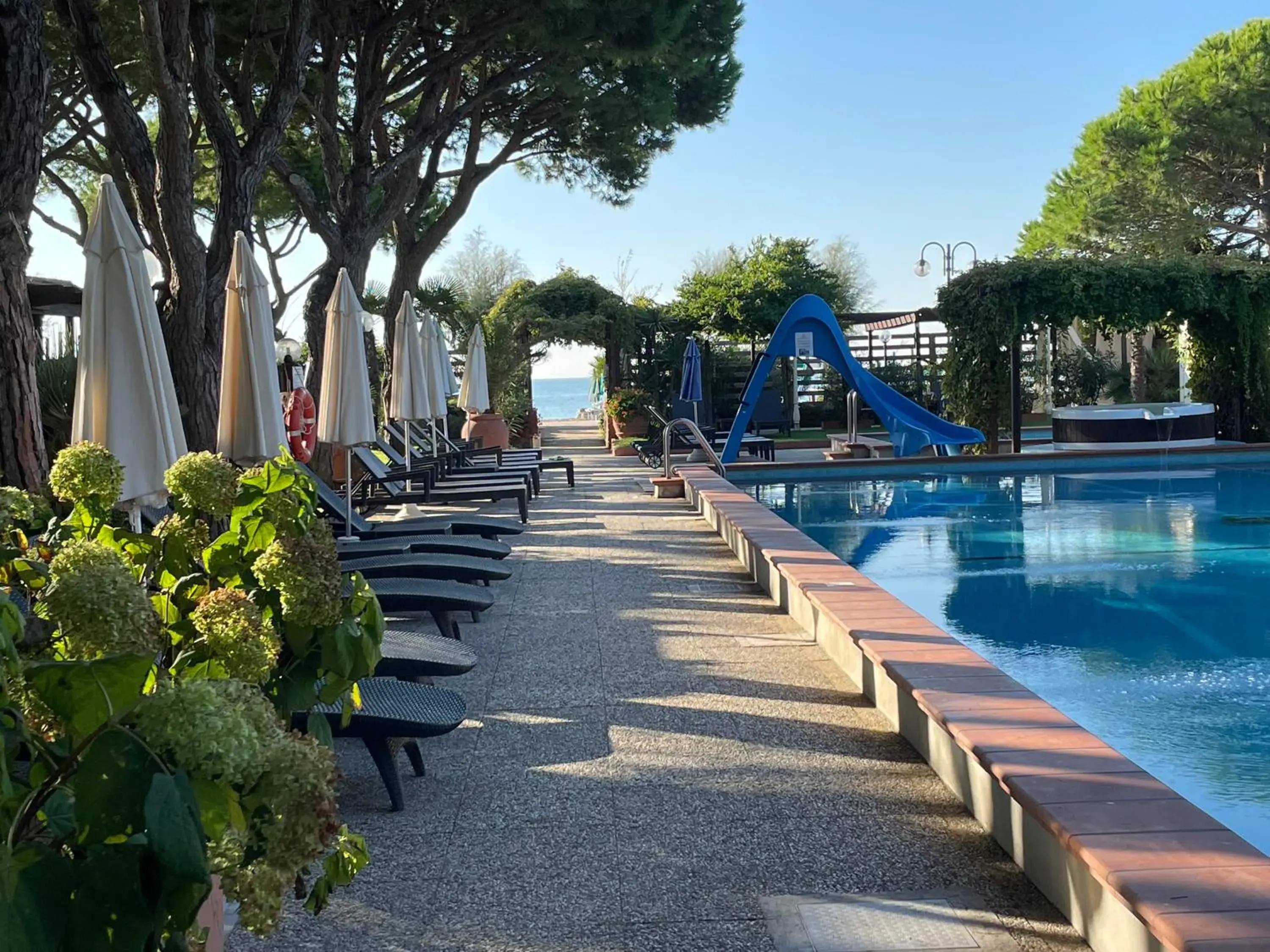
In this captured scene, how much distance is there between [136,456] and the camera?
480 centimetres

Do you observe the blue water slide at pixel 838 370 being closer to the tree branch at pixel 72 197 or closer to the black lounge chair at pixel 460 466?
the black lounge chair at pixel 460 466

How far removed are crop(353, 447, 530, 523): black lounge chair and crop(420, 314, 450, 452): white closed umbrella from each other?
5.16 ft

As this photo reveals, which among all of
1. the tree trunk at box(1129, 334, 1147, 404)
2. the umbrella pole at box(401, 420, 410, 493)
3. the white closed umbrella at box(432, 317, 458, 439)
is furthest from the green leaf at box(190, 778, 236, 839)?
the tree trunk at box(1129, 334, 1147, 404)

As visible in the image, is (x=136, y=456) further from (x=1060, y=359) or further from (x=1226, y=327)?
(x=1060, y=359)

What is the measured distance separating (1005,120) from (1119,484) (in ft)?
63.1

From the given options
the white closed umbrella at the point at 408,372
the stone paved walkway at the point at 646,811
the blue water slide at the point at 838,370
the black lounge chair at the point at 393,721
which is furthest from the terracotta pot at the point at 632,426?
the black lounge chair at the point at 393,721

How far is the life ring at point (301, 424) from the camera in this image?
11.7 m

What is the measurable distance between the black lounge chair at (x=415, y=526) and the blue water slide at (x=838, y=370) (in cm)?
702

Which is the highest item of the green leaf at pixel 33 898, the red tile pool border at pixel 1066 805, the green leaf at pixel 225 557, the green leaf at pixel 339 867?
the green leaf at pixel 225 557

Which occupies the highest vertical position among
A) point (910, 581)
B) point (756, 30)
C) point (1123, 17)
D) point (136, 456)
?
point (1123, 17)

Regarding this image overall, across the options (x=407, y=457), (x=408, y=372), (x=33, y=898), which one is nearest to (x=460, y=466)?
(x=407, y=457)

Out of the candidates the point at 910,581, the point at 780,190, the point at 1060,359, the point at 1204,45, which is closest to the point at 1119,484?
the point at 910,581

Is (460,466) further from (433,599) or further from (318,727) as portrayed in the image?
(318,727)

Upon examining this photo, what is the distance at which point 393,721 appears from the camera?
3.66m
